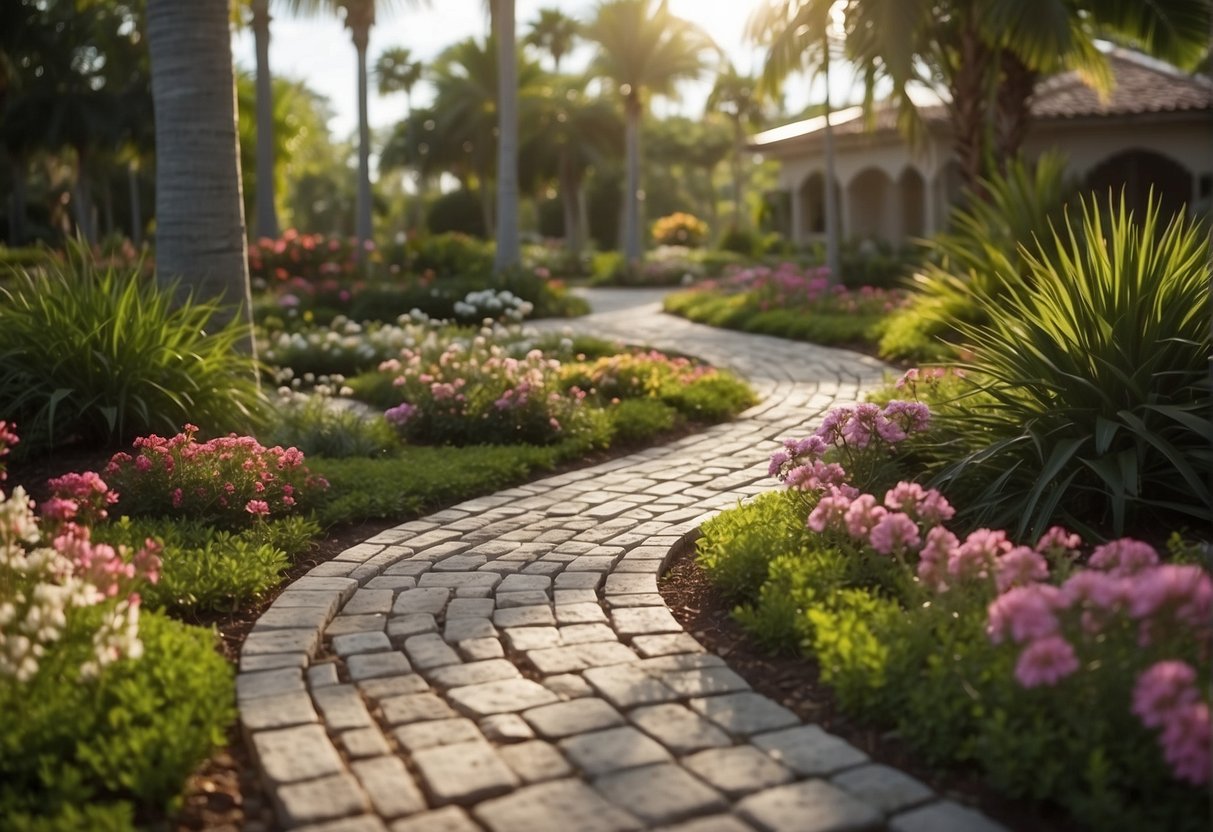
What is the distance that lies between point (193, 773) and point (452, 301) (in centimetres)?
1376

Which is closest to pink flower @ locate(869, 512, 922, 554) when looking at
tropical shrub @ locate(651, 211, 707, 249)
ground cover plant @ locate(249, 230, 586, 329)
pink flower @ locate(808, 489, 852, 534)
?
pink flower @ locate(808, 489, 852, 534)

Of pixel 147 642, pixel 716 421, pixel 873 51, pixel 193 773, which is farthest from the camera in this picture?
pixel 873 51

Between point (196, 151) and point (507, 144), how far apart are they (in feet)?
37.5

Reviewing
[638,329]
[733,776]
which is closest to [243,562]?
[733,776]

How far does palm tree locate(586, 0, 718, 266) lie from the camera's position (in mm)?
27781

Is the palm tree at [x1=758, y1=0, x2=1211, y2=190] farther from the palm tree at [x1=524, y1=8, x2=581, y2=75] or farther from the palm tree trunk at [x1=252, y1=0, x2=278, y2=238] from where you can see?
the palm tree at [x1=524, y1=8, x2=581, y2=75]

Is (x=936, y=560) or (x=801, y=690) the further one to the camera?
(x=801, y=690)

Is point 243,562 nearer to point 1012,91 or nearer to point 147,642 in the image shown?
point 147,642

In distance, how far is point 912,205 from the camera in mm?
30016

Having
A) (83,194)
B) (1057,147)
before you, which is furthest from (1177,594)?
(83,194)

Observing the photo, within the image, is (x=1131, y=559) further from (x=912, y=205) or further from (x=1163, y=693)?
(x=912, y=205)

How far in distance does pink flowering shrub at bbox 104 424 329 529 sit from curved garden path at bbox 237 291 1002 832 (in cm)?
62

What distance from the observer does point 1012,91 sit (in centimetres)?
1639

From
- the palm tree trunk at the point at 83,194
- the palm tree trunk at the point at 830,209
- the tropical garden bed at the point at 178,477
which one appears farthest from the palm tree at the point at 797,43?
the palm tree trunk at the point at 83,194
